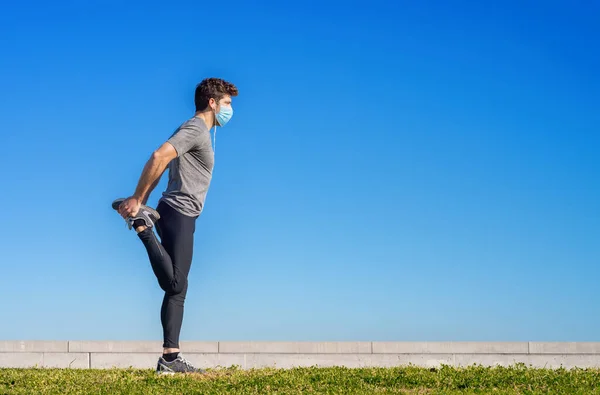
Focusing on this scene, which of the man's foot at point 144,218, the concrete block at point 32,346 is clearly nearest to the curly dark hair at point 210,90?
the man's foot at point 144,218

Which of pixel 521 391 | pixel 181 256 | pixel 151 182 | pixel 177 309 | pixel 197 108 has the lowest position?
pixel 521 391

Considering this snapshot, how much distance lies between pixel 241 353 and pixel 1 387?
528 cm

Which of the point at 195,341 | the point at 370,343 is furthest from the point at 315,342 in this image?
the point at 195,341

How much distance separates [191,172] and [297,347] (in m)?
5.12

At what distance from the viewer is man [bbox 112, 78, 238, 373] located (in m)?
6.80

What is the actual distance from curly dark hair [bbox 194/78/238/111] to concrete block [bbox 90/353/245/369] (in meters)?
5.15

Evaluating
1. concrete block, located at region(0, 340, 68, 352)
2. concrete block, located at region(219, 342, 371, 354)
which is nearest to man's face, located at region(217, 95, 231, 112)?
concrete block, located at region(219, 342, 371, 354)

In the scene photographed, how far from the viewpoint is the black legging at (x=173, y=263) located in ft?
22.9

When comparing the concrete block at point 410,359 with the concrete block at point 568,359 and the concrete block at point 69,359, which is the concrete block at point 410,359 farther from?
the concrete block at point 69,359

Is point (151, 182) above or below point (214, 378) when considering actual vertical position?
above

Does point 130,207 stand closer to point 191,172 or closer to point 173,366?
point 191,172

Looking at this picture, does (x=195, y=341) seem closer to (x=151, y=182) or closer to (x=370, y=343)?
(x=370, y=343)

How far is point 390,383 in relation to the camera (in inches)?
265

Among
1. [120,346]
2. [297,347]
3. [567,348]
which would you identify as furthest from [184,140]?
[567,348]
